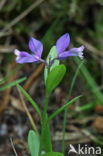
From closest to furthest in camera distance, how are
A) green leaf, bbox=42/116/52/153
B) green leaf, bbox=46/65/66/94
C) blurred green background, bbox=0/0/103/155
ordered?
green leaf, bbox=46/65/66/94
green leaf, bbox=42/116/52/153
blurred green background, bbox=0/0/103/155

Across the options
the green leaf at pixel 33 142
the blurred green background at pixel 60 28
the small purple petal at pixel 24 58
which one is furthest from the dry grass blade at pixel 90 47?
the small purple petal at pixel 24 58

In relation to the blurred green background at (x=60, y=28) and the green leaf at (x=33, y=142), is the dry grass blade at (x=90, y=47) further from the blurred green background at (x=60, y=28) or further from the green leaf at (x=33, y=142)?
the green leaf at (x=33, y=142)

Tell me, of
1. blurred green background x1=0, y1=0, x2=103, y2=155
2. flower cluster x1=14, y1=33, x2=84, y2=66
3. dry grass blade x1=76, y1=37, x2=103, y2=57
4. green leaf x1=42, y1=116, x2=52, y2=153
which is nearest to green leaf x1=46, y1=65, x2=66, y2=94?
flower cluster x1=14, y1=33, x2=84, y2=66

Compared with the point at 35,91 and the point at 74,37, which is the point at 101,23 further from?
the point at 35,91

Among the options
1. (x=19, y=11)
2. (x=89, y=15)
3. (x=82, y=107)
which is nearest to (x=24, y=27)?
(x=19, y=11)

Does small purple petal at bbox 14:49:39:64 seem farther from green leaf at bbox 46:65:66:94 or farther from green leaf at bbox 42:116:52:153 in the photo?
green leaf at bbox 42:116:52:153

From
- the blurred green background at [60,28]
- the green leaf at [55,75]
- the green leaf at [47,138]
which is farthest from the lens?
the blurred green background at [60,28]

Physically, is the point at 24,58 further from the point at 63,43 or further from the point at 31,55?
the point at 63,43

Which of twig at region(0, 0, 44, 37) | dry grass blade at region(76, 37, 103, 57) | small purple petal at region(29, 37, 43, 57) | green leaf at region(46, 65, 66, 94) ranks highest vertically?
twig at region(0, 0, 44, 37)

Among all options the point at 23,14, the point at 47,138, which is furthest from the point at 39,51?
the point at 23,14

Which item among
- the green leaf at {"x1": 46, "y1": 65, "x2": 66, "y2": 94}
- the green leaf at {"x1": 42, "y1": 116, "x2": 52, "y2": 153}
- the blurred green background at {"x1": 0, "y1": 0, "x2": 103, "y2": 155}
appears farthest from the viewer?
the blurred green background at {"x1": 0, "y1": 0, "x2": 103, "y2": 155}

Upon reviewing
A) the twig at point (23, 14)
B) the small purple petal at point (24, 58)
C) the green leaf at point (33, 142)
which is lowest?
the green leaf at point (33, 142)
